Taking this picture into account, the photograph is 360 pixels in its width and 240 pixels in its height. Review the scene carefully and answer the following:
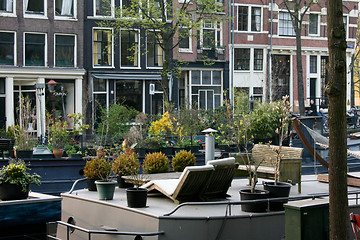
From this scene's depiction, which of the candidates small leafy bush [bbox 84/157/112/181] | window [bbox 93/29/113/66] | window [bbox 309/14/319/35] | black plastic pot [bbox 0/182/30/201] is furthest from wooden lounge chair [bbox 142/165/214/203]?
window [bbox 309/14/319/35]

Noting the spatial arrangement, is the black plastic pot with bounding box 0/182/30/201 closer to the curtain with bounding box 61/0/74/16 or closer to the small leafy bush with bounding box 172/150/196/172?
the small leafy bush with bounding box 172/150/196/172

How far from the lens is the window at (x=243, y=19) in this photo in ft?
123

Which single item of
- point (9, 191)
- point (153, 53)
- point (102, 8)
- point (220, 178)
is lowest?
point (9, 191)

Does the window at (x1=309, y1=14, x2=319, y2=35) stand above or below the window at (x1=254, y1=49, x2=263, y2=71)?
above

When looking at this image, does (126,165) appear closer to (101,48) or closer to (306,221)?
(306,221)

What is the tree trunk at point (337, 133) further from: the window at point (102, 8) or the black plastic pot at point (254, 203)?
the window at point (102, 8)

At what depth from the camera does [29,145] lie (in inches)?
557

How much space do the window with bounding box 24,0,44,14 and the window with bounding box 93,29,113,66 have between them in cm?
320

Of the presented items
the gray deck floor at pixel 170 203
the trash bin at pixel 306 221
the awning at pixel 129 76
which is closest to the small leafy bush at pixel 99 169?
the gray deck floor at pixel 170 203

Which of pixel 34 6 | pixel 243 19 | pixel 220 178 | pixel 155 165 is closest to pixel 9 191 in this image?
pixel 155 165

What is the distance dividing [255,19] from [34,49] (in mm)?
15460

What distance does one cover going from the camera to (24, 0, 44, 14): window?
29547mm

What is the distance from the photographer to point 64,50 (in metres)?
30.5

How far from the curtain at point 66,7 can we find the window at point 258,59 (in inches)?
522
